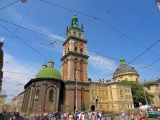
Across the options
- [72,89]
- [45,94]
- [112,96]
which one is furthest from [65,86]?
[112,96]

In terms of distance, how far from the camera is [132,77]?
6719cm

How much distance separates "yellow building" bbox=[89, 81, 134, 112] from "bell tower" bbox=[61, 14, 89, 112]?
19.5 feet

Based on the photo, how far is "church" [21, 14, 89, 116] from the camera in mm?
36906

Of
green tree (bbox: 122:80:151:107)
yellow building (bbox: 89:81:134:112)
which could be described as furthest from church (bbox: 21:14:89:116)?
green tree (bbox: 122:80:151:107)

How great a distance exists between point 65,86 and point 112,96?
20.7 meters

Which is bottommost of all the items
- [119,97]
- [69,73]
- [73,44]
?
[119,97]

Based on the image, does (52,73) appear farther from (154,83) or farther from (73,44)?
(154,83)

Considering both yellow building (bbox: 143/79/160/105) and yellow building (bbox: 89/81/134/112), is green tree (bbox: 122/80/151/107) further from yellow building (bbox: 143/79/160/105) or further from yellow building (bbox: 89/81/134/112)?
yellow building (bbox: 143/79/160/105)

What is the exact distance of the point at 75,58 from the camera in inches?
1778

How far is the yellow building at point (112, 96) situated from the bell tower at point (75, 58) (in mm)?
7218

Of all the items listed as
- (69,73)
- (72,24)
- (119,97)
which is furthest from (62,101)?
(72,24)

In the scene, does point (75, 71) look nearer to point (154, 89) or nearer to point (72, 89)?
point (72, 89)

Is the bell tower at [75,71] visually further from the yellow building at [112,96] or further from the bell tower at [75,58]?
the yellow building at [112,96]

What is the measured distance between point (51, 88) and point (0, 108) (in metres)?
65.2
